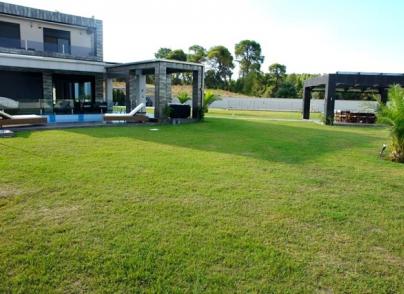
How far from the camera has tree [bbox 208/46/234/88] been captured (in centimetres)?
6500

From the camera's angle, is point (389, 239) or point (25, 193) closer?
point (389, 239)

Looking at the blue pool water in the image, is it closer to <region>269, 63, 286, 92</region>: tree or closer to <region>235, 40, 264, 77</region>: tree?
<region>269, 63, 286, 92</region>: tree

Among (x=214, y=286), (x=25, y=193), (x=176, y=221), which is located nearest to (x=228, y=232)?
(x=176, y=221)

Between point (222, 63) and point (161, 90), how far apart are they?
50893mm

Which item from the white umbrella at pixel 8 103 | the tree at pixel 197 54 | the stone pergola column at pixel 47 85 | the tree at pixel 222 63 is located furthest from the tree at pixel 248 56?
the white umbrella at pixel 8 103

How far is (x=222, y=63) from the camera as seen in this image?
2608 inches

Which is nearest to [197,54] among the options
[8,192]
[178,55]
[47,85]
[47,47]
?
[178,55]

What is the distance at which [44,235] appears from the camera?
12.5ft

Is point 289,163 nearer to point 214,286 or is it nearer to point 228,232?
point 228,232

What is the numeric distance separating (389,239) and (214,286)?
7.92ft

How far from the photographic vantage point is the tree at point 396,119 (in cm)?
908

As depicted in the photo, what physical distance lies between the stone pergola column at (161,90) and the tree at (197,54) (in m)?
49.8

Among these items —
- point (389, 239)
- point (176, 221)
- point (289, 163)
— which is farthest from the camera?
point (289, 163)

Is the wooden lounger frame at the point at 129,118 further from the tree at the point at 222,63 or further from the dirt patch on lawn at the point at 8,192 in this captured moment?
the tree at the point at 222,63
